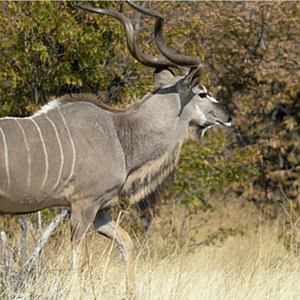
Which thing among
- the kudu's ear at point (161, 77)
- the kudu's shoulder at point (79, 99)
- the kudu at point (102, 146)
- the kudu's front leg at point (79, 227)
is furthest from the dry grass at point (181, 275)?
the kudu's ear at point (161, 77)

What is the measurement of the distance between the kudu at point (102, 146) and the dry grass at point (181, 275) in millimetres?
195

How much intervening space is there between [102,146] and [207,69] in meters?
2.01

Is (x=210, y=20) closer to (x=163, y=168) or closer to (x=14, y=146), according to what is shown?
(x=163, y=168)

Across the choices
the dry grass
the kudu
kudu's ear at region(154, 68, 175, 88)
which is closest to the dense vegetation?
kudu's ear at region(154, 68, 175, 88)

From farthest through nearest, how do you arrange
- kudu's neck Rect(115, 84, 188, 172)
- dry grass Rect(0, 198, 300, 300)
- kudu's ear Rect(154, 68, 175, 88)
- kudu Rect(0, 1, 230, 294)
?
1. kudu's ear Rect(154, 68, 175, 88)
2. kudu's neck Rect(115, 84, 188, 172)
3. kudu Rect(0, 1, 230, 294)
4. dry grass Rect(0, 198, 300, 300)

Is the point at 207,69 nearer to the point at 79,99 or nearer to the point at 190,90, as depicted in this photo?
the point at 190,90

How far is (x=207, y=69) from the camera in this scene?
5336 mm

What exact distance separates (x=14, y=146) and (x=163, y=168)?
1003mm

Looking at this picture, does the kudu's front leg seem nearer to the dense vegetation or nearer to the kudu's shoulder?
the kudu's shoulder

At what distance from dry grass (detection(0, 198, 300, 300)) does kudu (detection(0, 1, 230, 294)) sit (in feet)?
0.64

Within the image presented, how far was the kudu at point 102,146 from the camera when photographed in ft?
11.0

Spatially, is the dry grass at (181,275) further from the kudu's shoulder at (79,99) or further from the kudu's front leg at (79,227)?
the kudu's shoulder at (79,99)

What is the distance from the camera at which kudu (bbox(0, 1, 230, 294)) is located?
3357mm

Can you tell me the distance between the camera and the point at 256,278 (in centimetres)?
380
